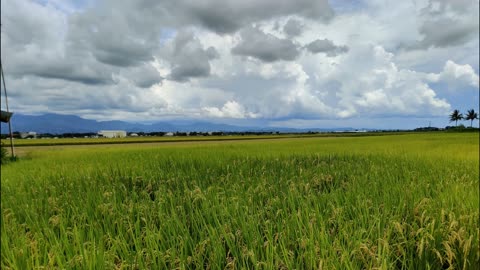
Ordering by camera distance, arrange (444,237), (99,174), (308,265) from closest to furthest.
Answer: (308,265) < (444,237) < (99,174)

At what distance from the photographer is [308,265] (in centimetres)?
237

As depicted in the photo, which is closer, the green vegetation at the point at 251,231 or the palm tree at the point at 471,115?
the green vegetation at the point at 251,231

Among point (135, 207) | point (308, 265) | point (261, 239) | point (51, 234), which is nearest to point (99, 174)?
point (135, 207)

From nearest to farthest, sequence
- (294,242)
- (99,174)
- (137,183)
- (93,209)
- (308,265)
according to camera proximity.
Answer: (308,265), (294,242), (93,209), (137,183), (99,174)

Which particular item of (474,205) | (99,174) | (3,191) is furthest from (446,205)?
(3,191)

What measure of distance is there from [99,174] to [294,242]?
6.63 metres

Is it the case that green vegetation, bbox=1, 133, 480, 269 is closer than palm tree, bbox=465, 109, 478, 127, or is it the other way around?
green vegetation, bbox=1, 133, 480, 269

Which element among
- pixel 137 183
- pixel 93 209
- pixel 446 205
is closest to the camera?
pixel 446 205

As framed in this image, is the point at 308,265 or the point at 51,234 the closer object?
the point at 308,265

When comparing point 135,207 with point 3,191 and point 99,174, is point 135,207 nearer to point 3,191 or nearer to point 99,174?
point 99,174

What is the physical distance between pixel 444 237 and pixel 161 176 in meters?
5.38

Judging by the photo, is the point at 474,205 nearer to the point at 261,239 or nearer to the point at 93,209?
the point at 261,239

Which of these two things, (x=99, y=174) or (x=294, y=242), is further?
(x=99, y=174)

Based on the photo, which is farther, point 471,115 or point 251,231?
point 471,115
